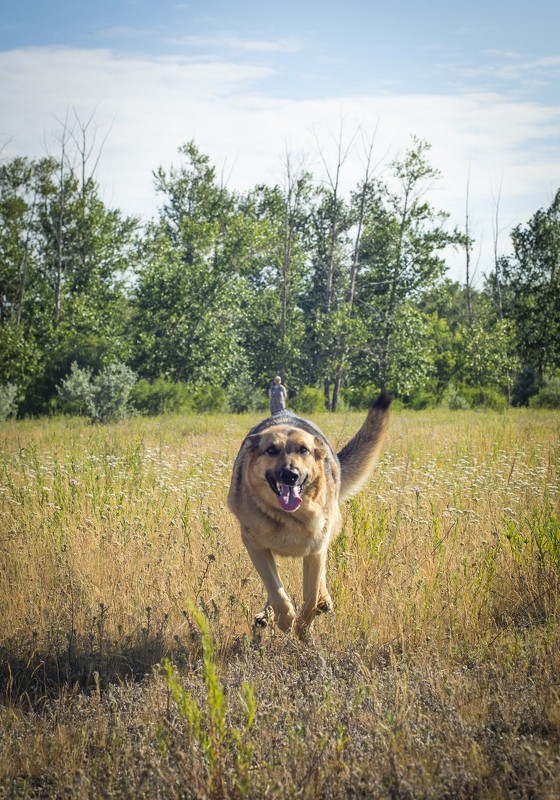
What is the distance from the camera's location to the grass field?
8.36 feet

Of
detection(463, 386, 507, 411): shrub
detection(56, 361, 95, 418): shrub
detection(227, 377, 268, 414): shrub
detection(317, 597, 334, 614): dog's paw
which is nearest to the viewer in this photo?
detection(317, 597, 334, 614): dog's paw

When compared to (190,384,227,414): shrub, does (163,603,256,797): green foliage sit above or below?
above

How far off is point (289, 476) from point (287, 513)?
13.2 inches

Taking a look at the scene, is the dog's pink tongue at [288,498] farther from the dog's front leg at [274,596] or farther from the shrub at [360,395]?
the shrub at [360,395]

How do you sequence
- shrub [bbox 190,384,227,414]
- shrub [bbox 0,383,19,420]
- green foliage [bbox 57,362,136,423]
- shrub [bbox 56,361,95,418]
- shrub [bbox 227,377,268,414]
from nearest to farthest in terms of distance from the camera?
green foliage [bbox 57,362,136,423] < shrub [bbox 56,361,95,418] < shrub [bbox 0,383,19,420] < shrub [bbox 190,384,227,414] < shrub [bbox 227,377,268,414]

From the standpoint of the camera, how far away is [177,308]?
25.8m

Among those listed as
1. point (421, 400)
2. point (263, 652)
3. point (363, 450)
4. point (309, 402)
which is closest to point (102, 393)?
point (309, 402)

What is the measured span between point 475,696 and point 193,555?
2.58 m

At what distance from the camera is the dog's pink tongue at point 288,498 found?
4211 mm

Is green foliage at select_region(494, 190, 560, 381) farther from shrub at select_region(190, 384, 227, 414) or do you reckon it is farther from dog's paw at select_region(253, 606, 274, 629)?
dog's paw at select_region(253, 606, 274, 629)

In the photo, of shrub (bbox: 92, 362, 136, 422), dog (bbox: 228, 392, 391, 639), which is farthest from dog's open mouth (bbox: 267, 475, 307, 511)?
shrub (bbox: 92, 362, 136, 422)

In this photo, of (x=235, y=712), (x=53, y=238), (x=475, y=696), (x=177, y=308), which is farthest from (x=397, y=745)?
(x=53, y=238)

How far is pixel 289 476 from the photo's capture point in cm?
418

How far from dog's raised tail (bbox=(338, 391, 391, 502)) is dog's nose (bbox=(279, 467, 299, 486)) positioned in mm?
1267
